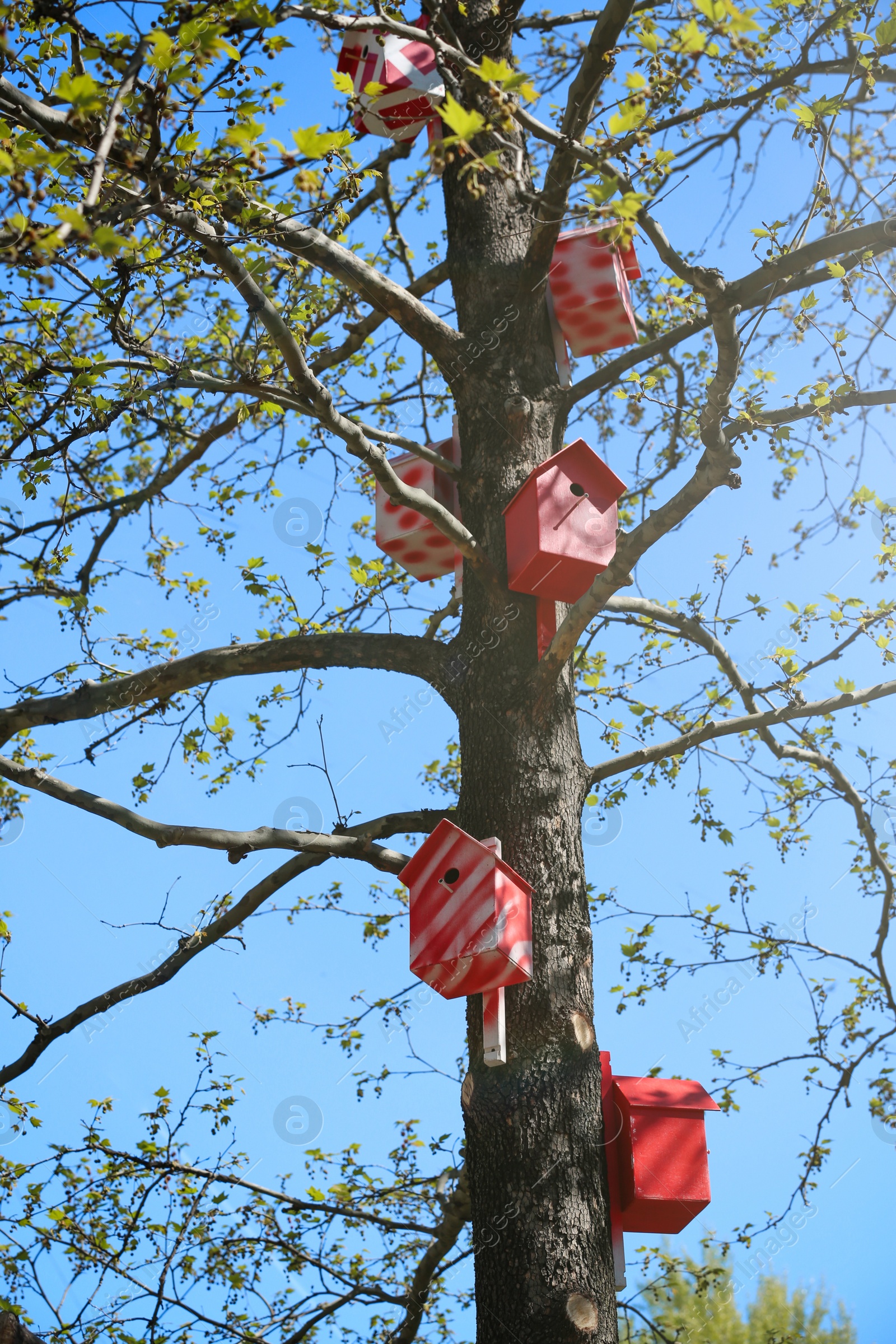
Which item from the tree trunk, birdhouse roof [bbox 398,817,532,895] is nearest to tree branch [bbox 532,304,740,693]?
the tree trunk

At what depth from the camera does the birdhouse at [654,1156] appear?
3121 mm

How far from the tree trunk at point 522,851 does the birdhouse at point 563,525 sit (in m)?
0.12

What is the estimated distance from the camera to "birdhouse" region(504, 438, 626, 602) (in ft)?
11.4

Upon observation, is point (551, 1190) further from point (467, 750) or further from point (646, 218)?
point (646, 218)

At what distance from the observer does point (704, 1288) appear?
15.0 ft

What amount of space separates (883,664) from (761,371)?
162cm

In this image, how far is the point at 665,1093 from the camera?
10.9 feet

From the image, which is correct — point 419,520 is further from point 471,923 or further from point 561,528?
point 471,923

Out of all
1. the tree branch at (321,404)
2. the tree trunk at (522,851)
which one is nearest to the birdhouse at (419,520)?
the tree trunk at (522,851)

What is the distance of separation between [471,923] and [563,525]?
137cm

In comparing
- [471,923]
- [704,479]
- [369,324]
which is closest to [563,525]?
[704,479]

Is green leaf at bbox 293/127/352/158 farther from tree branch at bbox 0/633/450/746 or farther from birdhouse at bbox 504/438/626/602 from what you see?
tree branch at bbox 0/633/450/746

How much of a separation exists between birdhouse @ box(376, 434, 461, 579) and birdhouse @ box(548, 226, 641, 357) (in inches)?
27.2

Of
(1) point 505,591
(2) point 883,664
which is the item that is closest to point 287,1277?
(1) point 505,591
